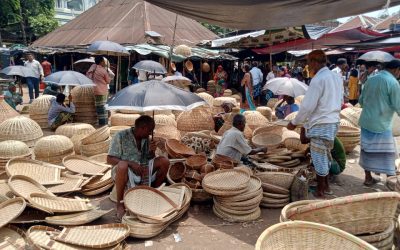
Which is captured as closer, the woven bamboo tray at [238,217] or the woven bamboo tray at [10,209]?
the woven bamboo tray at [10,209]

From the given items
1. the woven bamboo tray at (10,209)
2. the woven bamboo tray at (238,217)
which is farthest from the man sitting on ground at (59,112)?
the woven bamboo tray at (238,217)

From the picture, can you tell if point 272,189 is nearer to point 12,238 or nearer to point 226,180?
point 226,180

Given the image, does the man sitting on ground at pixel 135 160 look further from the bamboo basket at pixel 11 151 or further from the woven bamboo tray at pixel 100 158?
the bamboo basket at pixel 11 151

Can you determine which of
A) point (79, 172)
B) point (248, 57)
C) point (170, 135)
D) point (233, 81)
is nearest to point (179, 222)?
point (79, 172)

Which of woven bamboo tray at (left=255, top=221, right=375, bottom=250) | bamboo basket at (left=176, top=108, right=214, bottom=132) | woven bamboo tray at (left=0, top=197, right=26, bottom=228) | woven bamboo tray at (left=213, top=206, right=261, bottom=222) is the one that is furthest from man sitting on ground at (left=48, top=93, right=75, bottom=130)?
woven bamboo tray at (left=255, top=221, right=375, bottom=250)

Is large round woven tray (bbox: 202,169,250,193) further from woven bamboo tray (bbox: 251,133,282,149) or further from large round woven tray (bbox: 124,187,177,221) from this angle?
woven bamboo tray (bbox: 251,133,282,149)

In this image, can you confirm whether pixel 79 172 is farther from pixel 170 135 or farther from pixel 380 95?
pixel 380 95

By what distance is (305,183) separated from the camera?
12.8 feet

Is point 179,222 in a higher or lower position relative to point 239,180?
lower

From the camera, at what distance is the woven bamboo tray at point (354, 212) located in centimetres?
239

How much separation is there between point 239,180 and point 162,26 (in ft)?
51.4

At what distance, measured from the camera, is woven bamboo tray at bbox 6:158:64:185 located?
4.12 metres

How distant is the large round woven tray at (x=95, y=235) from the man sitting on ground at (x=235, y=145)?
1.68 meters

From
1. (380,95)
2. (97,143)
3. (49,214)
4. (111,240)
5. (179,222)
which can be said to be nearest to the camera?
(111,240)
